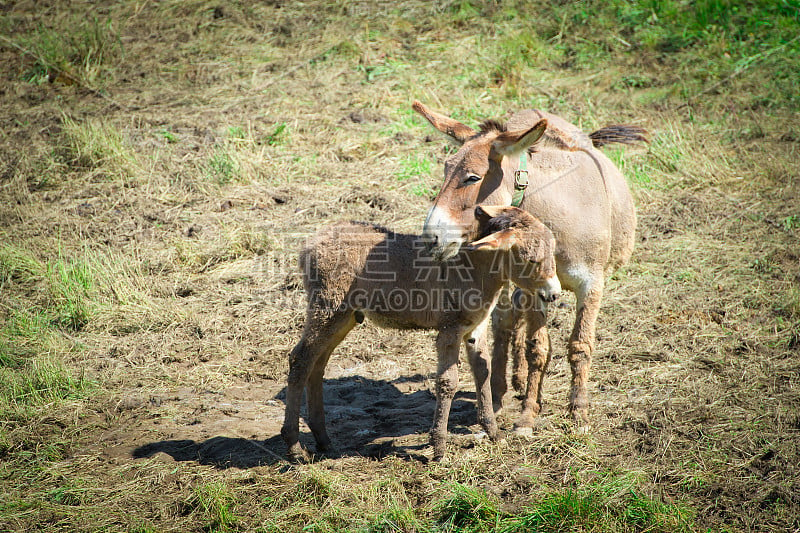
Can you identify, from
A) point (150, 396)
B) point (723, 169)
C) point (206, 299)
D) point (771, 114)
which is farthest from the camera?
point (771, 114)

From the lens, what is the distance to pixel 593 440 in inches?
189

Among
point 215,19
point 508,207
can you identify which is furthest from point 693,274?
point 215,19

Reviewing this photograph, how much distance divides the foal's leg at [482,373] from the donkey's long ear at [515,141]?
1.29m

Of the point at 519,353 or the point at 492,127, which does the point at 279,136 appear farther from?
the point at 519,353

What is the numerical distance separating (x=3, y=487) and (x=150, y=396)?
4.57 feet

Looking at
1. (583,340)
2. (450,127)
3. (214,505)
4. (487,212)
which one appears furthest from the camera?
(450,127)

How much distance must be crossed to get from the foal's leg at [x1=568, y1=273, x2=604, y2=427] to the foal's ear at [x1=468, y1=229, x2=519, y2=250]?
3.06 feet

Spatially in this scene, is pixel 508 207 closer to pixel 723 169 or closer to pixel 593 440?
pixel 593 440

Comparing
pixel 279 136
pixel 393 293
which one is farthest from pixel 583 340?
A: pixel 279 136

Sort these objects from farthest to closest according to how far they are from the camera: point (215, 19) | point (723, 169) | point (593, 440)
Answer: point (215, 19) → point (723, 169) → point (593, 440)

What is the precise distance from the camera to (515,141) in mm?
4488

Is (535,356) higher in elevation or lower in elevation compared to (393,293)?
lower

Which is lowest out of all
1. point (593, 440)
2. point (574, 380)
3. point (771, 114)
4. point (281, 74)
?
point (593, 440)

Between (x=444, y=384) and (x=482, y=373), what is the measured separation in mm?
413
